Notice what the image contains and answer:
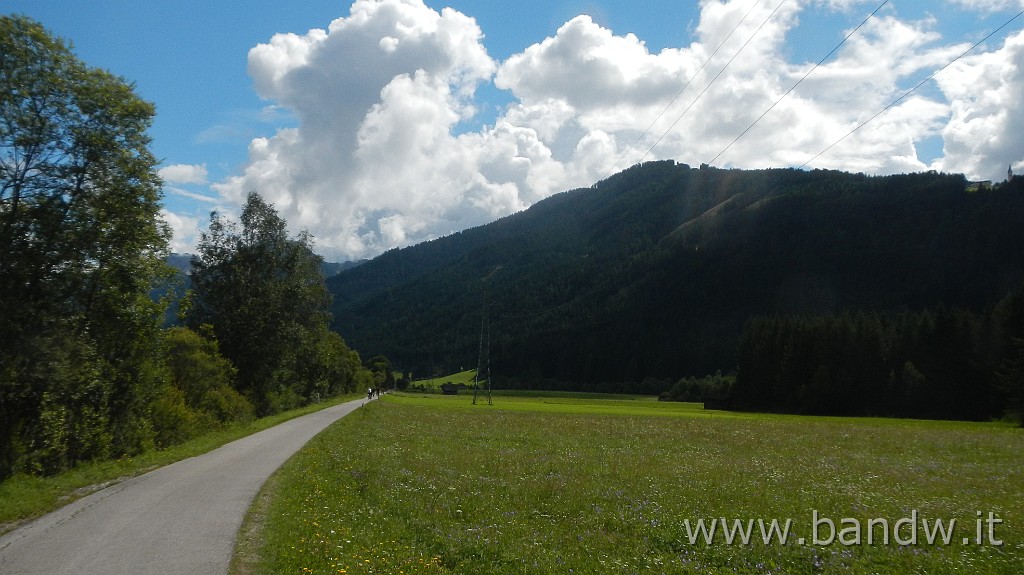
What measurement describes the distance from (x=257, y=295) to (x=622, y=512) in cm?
4267

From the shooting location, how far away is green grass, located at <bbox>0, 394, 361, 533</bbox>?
12.7m

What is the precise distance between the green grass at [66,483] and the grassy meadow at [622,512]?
445cm

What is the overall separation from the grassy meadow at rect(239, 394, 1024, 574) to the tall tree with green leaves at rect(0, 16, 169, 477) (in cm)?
716

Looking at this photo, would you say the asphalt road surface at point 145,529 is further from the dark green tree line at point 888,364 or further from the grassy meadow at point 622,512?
the dark green tree line at point 888,364

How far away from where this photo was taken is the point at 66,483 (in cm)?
1605

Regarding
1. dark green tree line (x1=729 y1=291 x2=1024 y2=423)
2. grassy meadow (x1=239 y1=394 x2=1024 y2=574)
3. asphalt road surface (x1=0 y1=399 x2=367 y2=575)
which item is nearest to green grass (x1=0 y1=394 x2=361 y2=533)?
asphalt road surface (x1=0 y1=399 x2=367 y2=575)

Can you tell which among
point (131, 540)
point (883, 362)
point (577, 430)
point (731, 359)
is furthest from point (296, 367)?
point (731, 359)

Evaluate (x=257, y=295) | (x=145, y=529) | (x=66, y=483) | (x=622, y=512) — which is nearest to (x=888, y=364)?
(x=257, y=295)

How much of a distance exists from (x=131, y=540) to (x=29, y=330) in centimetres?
1042

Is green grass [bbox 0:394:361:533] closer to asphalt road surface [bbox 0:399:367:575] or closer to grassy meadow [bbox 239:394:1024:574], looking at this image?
asphalt road surface [bbox 0:399:367:575]

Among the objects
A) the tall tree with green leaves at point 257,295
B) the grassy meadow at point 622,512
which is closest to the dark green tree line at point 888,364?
the grassy meadow at point 622,512

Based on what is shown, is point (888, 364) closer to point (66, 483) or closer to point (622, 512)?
point (622, 512)

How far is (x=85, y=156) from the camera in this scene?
751 inches

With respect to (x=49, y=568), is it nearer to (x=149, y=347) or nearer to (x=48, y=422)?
(x=48, y=422)
